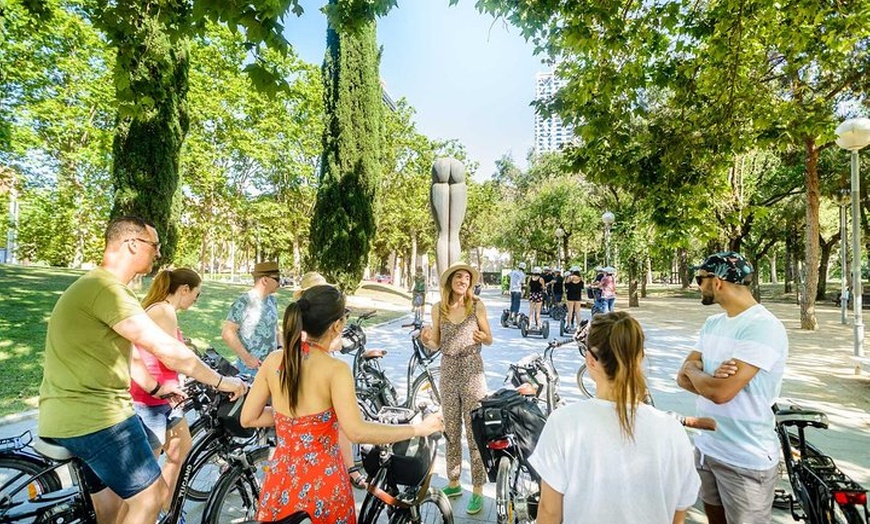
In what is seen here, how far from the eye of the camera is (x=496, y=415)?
2.46 metres

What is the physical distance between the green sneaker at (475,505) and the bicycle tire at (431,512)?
737 millimetres

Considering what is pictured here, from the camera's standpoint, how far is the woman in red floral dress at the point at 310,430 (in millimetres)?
1788

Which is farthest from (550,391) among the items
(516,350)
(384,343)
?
(384,343)

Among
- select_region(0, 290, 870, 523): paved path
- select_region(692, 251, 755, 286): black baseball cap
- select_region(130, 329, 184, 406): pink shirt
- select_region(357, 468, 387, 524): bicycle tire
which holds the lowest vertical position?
select_region(0, 290, 870, 523): paved path

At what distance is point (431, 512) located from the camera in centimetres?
260

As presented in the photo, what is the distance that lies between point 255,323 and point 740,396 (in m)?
3.65

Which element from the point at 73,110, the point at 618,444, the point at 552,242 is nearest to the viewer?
the point at 618,444

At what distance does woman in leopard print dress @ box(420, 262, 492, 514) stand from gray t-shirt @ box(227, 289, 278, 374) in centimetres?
160

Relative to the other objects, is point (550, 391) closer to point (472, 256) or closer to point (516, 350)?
point (516, 350)

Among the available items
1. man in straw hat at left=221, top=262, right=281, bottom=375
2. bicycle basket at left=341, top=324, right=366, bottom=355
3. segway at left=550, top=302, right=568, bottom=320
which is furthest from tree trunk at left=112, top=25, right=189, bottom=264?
segway at left=550, top=302, right=568, bottom=320

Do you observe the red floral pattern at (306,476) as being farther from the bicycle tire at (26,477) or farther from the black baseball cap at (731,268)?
the black baseball cap at (731,268)

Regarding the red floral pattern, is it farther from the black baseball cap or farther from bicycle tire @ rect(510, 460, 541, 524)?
the black baseball cap

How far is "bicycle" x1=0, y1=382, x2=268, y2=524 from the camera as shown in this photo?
213 cm

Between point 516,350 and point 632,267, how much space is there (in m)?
14.8
